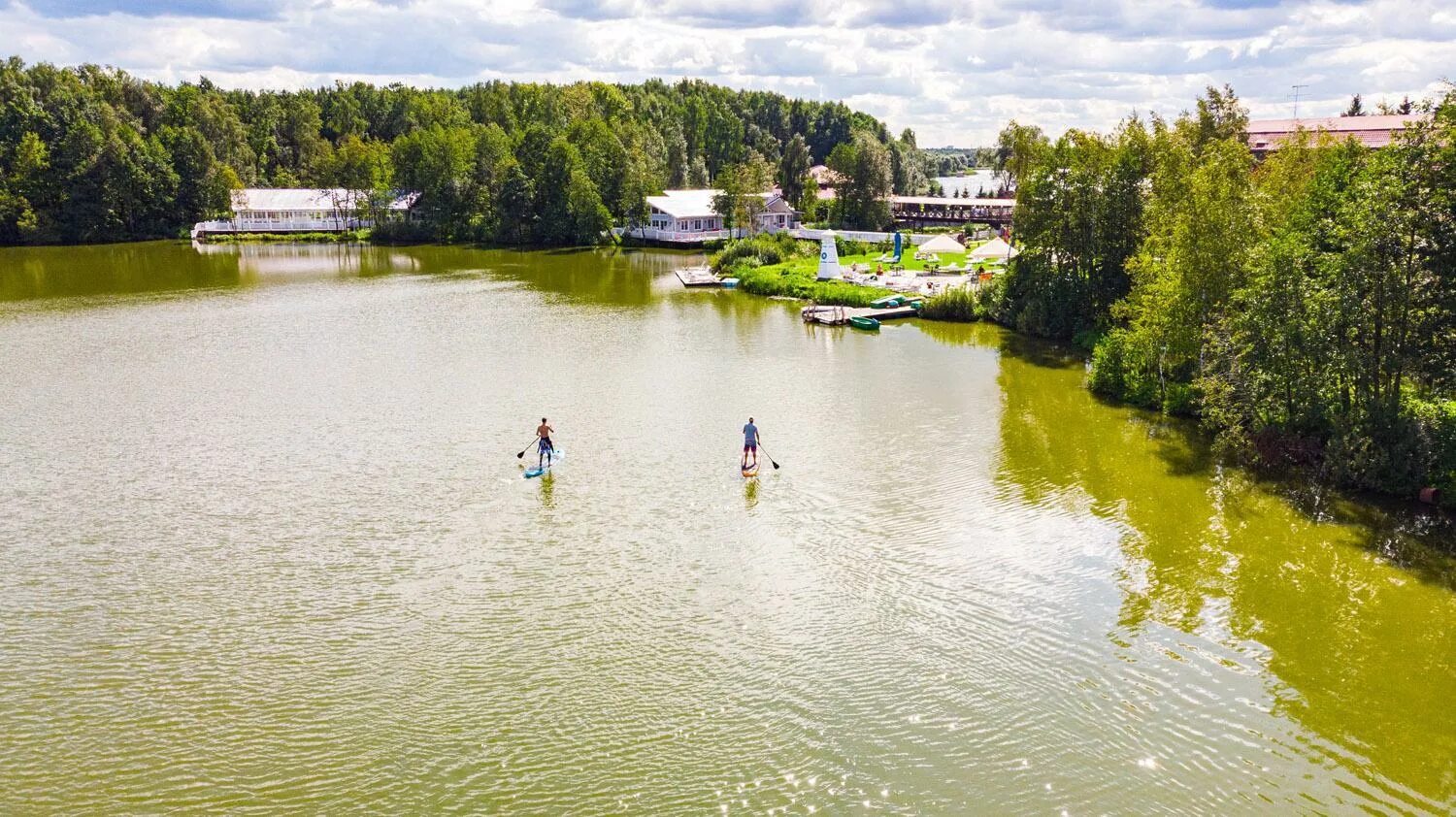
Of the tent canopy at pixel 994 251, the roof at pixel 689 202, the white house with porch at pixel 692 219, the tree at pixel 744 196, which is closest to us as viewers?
the tent canopy at pixel 994 251

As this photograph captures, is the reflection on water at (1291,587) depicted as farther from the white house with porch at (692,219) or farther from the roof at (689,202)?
the roof at (689,202)

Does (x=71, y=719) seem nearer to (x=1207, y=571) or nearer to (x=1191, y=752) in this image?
(x=1191, y=752)

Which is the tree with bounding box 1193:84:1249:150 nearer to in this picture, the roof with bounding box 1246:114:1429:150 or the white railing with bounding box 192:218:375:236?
the roof with bounding box 1246:114:1429:150

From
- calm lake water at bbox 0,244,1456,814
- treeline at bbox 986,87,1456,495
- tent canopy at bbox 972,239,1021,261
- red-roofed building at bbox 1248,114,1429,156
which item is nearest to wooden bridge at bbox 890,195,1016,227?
red-roofed building at bbox 1248,114,1429,156

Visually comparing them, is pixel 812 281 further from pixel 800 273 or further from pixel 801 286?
pixel 800 273

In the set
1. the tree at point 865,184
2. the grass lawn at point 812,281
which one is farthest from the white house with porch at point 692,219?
the grass lawn at point 812,281

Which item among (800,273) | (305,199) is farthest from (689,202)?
(305,199)
